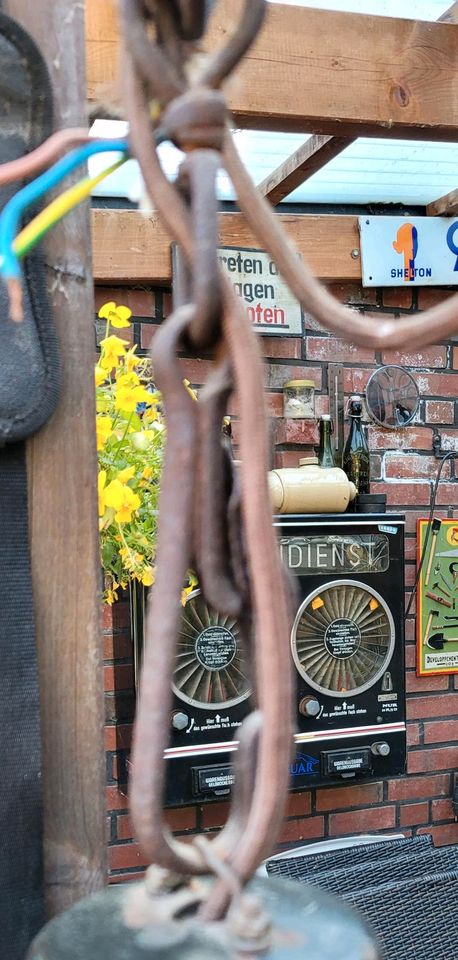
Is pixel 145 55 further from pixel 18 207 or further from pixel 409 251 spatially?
pixel 409 251

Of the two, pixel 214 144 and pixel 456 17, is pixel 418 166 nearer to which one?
pixel 456 17

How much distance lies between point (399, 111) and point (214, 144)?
50.6 inches

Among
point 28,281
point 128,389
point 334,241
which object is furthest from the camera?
point 334,241

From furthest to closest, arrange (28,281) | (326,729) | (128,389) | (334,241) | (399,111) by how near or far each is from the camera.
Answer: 1. (334,241)
2. (326,729)
3. (399,111)
4. (128,389)
5. (28,281)

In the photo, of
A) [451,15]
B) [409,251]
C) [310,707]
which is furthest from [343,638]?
[451,15]

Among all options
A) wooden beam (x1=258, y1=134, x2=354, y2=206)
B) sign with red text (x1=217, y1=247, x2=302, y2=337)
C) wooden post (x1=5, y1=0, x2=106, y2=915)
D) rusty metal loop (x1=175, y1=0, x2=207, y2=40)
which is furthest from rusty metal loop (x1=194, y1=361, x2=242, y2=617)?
sign with red text (x1=217, y1=247, x2=302, y2=337)

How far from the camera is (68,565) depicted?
1.96ft

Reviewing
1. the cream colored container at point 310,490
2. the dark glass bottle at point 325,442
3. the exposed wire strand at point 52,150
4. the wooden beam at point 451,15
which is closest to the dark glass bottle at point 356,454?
the dark glass bottle at point 325,442

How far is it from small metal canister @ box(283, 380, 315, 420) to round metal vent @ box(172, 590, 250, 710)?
54 cm

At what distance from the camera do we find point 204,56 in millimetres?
323

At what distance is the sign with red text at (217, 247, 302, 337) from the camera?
80.8 inches

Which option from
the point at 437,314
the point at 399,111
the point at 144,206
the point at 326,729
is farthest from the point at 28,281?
the point at 326,729

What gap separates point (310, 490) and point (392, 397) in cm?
49

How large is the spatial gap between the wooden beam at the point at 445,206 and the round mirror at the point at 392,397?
403mm
